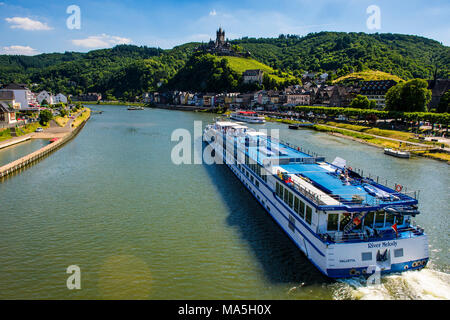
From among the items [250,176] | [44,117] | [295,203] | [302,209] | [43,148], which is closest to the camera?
[302,209]

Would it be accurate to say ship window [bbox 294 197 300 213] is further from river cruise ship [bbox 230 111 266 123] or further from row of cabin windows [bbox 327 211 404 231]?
river cruise ship [bbox 230 111 266 123]

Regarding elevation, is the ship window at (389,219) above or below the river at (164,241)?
above

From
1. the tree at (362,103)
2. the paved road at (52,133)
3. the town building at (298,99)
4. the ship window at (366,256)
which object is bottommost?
the ship window at (366,256)

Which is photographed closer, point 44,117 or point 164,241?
point 164,241

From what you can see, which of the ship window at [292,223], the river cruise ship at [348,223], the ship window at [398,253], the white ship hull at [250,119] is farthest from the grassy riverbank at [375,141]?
the ship window at [292,223]

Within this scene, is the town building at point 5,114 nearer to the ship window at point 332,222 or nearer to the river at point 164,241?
the river at point 164,241

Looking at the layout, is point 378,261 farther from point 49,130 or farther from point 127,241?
point 49,130

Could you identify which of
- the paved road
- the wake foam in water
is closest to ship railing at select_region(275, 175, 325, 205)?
the wake foam in water

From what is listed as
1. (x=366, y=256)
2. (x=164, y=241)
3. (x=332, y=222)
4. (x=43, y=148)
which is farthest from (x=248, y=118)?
(x=366, y=256)

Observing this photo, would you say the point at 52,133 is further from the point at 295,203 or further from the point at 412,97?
the point at 412,97
